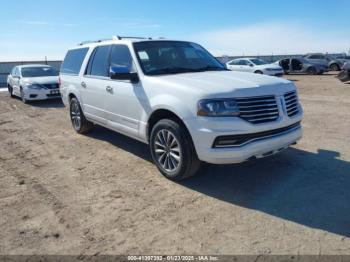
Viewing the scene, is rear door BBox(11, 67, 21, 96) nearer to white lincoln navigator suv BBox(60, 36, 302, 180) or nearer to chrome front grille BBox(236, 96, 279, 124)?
white lincoln navigator suv BBox(60, 36, 302, 180)

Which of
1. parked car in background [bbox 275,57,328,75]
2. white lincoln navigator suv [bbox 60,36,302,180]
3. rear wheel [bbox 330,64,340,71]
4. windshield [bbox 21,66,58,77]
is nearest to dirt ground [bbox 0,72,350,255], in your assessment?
white lincoln navigator suv [bbox 60,36,302,180]

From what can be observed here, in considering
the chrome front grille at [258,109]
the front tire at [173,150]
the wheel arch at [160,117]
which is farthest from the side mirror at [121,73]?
the chrome front grille at [258,109]

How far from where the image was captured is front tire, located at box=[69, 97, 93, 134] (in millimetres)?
7407

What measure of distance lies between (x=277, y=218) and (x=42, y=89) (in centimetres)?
1153

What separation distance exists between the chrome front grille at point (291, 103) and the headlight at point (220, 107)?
946mm

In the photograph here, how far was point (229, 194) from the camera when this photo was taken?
4301 millimetres

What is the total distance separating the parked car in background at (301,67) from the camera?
2527 centimetres

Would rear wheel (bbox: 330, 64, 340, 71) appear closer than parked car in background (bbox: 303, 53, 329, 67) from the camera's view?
No

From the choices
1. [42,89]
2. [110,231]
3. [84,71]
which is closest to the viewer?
[110,231]

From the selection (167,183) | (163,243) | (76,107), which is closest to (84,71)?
(76,107)

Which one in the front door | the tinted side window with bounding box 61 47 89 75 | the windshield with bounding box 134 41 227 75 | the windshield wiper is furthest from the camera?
the tinted side window with bounding box 61 47 89 75

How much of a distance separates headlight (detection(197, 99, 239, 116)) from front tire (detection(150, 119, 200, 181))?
495 millimetres

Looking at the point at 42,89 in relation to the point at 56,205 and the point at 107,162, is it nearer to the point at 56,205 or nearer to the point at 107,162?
the point at 107,162

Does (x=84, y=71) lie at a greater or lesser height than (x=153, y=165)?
greater
